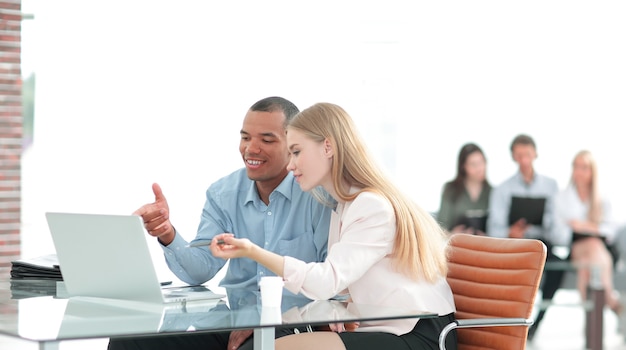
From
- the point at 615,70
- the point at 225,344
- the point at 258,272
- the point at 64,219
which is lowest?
the point at 225,344

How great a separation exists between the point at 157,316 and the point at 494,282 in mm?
1037

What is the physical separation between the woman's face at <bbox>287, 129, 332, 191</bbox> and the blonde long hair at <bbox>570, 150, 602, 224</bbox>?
466cm

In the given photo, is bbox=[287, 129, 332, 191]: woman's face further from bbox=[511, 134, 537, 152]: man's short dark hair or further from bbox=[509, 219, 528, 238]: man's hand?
bbox=[511, 134, 537, 152]: man's short dark hair

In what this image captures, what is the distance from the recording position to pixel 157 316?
218 centimetres

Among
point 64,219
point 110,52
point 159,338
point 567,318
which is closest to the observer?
point 64,219

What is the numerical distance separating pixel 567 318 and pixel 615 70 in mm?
2130

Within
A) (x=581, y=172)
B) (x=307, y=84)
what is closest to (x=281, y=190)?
(x=581, y=172)

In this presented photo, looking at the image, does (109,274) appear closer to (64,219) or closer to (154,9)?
(64,219)

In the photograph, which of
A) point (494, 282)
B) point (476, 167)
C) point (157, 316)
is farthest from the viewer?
point (476, 167)

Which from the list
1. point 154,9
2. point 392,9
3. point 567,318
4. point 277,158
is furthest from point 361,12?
point 277,158

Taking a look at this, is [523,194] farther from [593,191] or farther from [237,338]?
[237,338]

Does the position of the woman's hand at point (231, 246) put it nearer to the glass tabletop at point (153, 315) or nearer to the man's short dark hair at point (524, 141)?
the glass tabletop at point (153, 315)

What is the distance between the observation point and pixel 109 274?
2383mm

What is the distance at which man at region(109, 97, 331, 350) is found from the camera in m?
3.00
